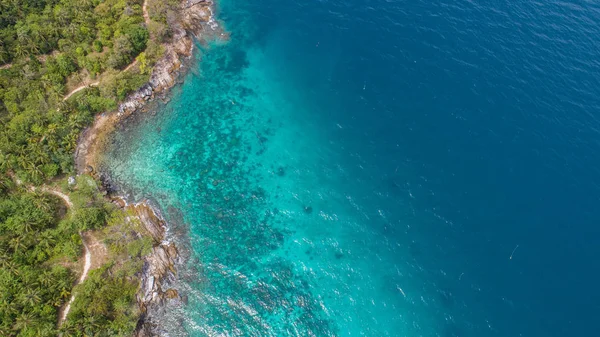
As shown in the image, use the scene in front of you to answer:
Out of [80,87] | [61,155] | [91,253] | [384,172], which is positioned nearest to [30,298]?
[91,253]

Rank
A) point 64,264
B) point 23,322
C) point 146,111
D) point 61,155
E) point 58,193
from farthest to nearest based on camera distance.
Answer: point 146,111 < point 61,155 < point 58,193 < point 64,264 < point 23,322

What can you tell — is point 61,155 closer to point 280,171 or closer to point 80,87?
point 80,87

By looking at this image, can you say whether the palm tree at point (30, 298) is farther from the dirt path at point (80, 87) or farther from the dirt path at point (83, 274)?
the dirt path at point (80, 87)

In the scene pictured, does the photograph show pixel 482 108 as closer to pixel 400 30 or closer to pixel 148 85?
pixel 400 30

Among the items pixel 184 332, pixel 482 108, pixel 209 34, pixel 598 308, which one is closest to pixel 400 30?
pixel 482 108

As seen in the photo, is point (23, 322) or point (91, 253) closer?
point (23, 322)

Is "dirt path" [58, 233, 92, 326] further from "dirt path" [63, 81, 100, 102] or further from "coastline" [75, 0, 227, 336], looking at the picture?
"dirt path" [63, 81, 100, 102]

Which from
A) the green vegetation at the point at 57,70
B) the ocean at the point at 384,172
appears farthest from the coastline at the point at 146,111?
the ocean at the point at 384,172
